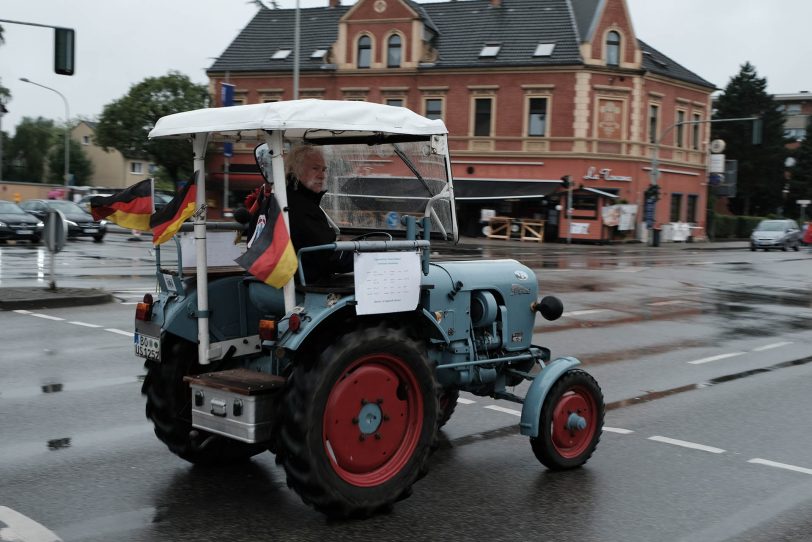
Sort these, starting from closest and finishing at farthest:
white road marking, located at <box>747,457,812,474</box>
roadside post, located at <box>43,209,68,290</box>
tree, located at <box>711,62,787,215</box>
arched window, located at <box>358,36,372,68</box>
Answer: white road marking, located at <box>747,457,812,474</box> < roadside post, located at <box>43,209,68,290</box> < arched window, located at <box>358,36,372,68</box> < tree, located at <box>711,62,787,215</box>

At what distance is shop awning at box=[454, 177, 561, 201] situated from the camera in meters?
45.6

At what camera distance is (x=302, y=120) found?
4422 millimetres

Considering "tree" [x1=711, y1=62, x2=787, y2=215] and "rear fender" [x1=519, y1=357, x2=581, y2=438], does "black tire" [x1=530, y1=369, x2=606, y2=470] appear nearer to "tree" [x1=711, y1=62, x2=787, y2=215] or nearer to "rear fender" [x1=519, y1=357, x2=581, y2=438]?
"rear fender" [x1=519, y1=357, x2=581, y2=438]

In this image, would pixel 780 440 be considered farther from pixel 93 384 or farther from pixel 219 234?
pixel 93 384

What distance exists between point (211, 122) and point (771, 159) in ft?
260

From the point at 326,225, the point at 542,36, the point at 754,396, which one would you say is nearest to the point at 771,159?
the point at 542,36

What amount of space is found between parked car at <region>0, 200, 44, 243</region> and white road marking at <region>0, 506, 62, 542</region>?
29.6 meters

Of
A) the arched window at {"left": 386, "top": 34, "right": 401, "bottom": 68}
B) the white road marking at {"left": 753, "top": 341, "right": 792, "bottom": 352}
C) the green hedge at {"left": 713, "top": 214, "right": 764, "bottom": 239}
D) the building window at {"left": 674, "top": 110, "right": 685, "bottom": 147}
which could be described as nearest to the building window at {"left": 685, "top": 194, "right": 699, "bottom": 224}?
the building window at {"left": 674, "top": 110, "right": 685, "bottom": 147}

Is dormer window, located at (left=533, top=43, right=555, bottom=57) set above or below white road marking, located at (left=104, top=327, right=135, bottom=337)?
above

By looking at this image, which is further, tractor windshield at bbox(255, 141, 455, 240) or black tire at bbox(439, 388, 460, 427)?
black tire at bbox(439, 388, 460, 427)

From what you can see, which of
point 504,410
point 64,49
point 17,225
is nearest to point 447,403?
point 504,410

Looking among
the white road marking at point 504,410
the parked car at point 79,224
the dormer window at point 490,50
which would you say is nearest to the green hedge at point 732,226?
the dormer window at point 490,50

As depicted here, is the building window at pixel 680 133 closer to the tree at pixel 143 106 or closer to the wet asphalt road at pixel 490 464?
the tree at pixel 143 106

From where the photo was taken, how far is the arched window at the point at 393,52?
4869 cm
